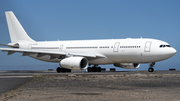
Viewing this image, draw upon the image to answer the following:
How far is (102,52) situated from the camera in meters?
31.5

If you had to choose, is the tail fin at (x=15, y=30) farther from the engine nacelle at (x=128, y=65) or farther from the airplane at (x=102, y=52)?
the engine nacelle at (x=128, y=65)

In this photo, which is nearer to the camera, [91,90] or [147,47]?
[91,90]

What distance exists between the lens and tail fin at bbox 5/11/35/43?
40.2 metres

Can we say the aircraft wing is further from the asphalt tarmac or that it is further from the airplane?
the asphalt tarmac

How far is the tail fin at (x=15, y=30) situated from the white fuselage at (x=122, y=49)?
8186 millimetres

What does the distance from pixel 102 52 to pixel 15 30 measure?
52.8 ft

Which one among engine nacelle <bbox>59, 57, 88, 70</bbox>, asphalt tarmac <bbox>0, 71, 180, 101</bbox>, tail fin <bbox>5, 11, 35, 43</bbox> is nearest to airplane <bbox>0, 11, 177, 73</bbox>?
engine nacelle <bbox>59, 57, 88, 70</bbox>

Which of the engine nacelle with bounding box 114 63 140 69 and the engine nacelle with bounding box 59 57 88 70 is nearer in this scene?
the engine nacelle with bounding box 59 57 88 70

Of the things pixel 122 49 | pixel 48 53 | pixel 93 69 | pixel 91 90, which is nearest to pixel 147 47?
pixel 122 49

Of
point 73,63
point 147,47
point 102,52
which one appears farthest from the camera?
point 102,52

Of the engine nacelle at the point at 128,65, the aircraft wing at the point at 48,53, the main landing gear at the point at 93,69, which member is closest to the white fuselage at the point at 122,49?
the aircraft wing at the point at 48,53

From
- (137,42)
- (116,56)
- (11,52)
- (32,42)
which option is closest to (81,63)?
(116,56)

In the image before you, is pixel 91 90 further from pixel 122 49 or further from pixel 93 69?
pixel 93 69

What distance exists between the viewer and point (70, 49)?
3412cm
